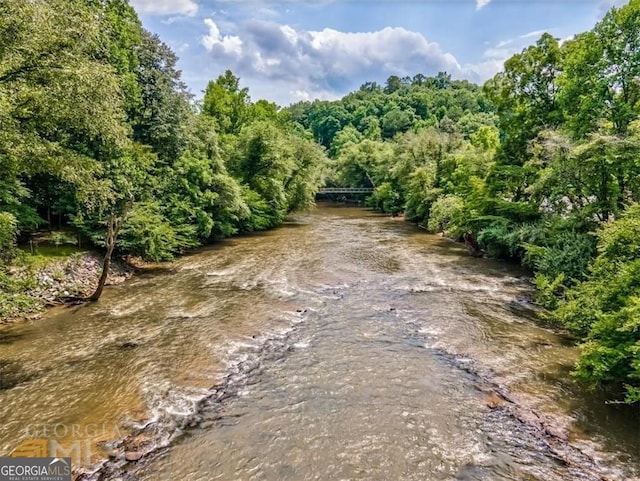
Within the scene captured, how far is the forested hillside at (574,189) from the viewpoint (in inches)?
349

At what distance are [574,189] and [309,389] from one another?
46.2 ft

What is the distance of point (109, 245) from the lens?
15.9 metres

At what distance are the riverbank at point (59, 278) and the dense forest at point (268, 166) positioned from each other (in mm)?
889

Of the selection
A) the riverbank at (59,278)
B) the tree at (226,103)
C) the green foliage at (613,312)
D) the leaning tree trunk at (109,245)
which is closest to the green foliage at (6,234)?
the riverbank at (59,278)

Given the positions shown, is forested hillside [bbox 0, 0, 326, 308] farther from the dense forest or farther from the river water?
the river water

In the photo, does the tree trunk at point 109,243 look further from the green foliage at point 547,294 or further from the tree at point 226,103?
the tree at point 226,103

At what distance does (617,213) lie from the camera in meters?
14.2

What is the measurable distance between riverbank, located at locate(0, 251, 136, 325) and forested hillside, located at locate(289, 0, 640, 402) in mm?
14929

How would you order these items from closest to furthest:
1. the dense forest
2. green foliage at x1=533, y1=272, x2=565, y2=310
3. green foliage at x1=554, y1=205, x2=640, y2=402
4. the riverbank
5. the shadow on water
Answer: green foliage at x1=554, y1=205, x2=640, y2=402, the shadow on water, the dense forest, green foliage at x1=533, y1=272, x2=565, y2=310, the riverbank

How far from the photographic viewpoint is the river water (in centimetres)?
696

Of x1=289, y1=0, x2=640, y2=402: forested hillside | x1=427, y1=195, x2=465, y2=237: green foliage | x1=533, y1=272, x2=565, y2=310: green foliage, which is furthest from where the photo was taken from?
x1=427, y1=195, x2=465, y2=237: green foliage

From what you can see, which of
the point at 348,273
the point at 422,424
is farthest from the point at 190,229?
the point at 422,424

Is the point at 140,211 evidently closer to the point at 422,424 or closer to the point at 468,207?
the point at 422,424

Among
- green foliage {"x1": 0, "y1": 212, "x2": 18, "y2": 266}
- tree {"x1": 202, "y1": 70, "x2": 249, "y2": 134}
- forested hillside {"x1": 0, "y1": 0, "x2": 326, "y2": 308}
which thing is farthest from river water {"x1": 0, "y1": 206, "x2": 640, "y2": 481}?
tree {"x1": 202, "y1": 70, "x2": 249, "y2": 134}
